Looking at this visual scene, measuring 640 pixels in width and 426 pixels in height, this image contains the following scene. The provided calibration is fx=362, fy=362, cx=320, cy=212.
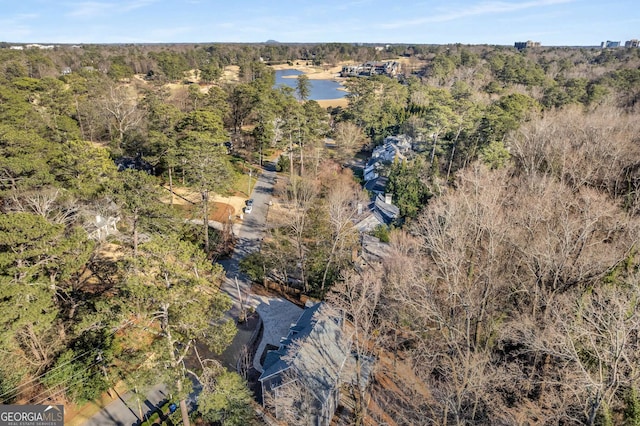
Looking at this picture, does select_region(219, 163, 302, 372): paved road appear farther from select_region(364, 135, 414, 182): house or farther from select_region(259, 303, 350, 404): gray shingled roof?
select_region(364, 135, 414, 182): house

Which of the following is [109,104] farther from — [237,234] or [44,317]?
[44,317]

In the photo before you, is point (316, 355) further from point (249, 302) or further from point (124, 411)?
point (249, 302)

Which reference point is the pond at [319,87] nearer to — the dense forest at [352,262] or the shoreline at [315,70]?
the shoreline at [315,70]

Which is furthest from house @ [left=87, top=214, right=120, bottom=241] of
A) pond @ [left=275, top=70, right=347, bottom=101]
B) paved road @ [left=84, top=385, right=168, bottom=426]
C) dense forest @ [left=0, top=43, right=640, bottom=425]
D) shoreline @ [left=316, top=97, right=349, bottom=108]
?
shoreline @ [left=316, top=97, right=349, bottom=108]

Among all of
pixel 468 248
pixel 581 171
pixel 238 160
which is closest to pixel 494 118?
pixel 581 171

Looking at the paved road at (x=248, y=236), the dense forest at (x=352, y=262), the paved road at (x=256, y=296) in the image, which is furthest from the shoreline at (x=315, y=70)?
the paved road at (x=256, y=296)

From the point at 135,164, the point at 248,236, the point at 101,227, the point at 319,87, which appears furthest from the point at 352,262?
the point at 319,87
